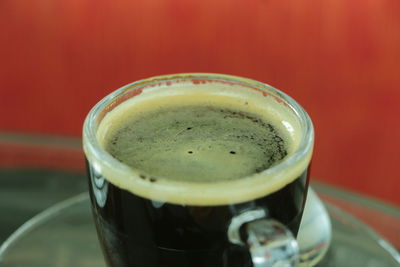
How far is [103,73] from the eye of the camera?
58.6 inches

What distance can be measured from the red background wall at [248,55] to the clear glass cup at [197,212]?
685 millimetres

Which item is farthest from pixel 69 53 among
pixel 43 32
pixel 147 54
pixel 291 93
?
pixel 291 93

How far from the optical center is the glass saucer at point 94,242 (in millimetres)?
984

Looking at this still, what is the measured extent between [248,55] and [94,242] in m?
0.60

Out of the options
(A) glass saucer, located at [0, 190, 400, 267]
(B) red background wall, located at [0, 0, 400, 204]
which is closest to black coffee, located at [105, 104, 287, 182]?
(A) glass saucer, located at [0, 190, 400, 267]

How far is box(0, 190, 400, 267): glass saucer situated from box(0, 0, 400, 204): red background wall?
41cm

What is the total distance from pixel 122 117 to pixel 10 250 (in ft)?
1.14

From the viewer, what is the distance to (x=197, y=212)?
25.4 inches

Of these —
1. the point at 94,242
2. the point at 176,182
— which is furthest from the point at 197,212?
the point at 94,242

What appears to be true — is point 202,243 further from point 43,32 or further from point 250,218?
point 43,32

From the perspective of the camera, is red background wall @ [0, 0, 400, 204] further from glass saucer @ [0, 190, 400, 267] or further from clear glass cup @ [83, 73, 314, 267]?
clear glass cup @ [83, 73, 314, 267]

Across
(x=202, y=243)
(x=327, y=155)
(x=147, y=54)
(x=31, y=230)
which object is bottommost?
(x=327, y=155)

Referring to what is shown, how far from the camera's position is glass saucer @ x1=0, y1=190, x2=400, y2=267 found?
984 mm

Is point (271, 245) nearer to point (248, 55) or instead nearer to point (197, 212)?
A: point (197, 212)
